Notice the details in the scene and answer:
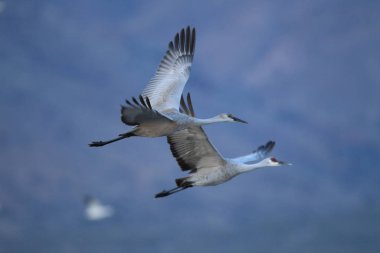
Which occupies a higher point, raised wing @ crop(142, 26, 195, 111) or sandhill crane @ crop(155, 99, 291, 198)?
raised wing @ crop(142, 26, 195, 111)

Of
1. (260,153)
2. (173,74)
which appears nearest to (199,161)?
(260,153)

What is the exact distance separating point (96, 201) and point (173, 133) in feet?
10.4

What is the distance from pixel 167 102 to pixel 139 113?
4.32 meters

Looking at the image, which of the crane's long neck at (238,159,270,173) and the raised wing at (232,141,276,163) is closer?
the crane's long neck at (238,159,270,173)

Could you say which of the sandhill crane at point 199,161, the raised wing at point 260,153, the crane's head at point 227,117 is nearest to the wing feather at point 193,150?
the sandhill crane at point 199,161

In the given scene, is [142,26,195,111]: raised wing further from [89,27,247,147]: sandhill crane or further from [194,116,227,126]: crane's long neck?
[194,116,227,126]: crane's long neck

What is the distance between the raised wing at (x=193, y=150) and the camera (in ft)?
59.9

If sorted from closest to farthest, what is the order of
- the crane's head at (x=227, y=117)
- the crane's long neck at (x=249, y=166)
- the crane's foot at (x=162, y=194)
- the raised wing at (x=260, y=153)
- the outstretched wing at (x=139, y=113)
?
the outstretched wing at (x=139, y=113) → the crane's long neck at (x=249, y=166) → the crane's foot at (x=162, y=194) → the crane's head at (x=227, y=117) → the raised wing at (x=260, y=153)

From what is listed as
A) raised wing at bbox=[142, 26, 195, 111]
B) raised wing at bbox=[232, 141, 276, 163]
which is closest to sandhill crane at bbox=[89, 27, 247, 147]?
raised wing at bbox=[142, 26, 195, 111]

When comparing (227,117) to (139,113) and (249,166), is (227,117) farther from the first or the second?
(139,113)

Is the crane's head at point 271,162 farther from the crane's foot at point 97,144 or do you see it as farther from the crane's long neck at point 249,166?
the crane's foot at point 97,144

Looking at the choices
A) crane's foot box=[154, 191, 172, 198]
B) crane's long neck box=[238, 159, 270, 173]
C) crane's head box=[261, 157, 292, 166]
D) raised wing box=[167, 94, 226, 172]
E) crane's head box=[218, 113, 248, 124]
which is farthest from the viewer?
crane's head box=[218, 113, 248, 124]

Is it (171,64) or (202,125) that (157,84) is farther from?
(202,125)

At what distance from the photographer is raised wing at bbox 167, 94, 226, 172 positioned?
18.3 m
